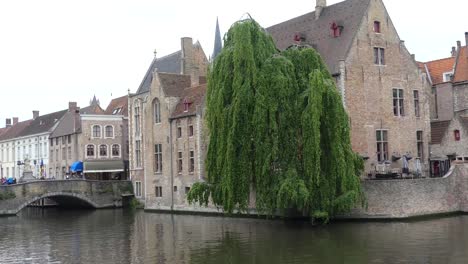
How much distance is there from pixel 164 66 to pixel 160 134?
992 centimetres

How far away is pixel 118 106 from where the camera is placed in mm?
58656

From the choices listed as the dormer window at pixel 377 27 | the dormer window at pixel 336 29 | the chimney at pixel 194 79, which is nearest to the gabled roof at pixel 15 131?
the chimney at pixel 194 79

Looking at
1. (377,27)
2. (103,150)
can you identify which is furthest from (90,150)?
(377,27)

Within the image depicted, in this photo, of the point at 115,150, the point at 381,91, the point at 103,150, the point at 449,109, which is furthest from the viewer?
the point at 115,150

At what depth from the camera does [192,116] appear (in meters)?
38.3

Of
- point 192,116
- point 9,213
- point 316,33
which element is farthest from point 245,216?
point 9,213

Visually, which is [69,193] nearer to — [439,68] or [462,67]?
[439,68]

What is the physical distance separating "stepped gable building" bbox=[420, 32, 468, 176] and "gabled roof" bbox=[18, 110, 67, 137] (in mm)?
36806

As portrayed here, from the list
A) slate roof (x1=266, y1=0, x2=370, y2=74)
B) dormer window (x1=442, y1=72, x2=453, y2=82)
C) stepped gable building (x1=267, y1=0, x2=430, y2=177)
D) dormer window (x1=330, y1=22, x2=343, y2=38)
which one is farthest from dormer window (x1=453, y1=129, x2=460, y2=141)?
dormer window (x1=330, y1=22, x2=343, y2=38)

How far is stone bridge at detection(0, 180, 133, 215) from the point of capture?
141 ft

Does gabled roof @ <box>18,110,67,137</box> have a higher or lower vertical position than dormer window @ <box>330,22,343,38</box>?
lower

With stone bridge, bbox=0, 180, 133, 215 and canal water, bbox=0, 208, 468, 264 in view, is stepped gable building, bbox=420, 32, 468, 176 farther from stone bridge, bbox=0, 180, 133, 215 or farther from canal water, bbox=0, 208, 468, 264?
stone bridge, bbox=0, 180, 133, 215

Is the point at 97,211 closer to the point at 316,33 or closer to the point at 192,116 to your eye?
the point at 192,116

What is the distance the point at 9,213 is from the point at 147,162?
34.1 ft
